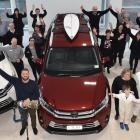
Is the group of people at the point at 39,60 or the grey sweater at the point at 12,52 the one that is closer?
the group of people at the point at 39,60

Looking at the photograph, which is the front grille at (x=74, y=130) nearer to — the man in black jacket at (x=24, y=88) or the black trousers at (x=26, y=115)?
the black trousers at (x=26, y=115)

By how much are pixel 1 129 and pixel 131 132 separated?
2.82 metres

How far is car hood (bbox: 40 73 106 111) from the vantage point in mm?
5777

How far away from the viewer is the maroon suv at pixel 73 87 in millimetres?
5711

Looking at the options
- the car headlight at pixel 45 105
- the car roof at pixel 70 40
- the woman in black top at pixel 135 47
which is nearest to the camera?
the car headlight at pixel 45 105

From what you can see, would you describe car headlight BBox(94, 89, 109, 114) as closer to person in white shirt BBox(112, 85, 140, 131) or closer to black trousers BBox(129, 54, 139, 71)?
person in white shirt BBox(112, 85, 140, 131)

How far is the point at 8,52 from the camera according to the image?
7.81 meters

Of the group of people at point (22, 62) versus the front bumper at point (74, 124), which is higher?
the group of people at point (22, 62)

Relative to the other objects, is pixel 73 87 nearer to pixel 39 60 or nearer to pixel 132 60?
pixel 39 60

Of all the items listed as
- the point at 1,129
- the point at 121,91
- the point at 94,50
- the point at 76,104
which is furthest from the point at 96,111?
the point at 1,129

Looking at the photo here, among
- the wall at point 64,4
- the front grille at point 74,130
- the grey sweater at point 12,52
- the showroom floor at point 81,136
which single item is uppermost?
the wall at point 64,4

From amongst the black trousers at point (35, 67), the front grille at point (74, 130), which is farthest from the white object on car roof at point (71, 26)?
the front grille at point (74, 130)

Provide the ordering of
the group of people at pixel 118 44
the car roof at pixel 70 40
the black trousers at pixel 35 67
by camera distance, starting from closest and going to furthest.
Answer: the car roof at pixel 70 40 < the black trousers at pixel 35 67 < the group of people at pixel 118 44

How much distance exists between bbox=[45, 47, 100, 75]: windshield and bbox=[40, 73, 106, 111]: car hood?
0.19 m
